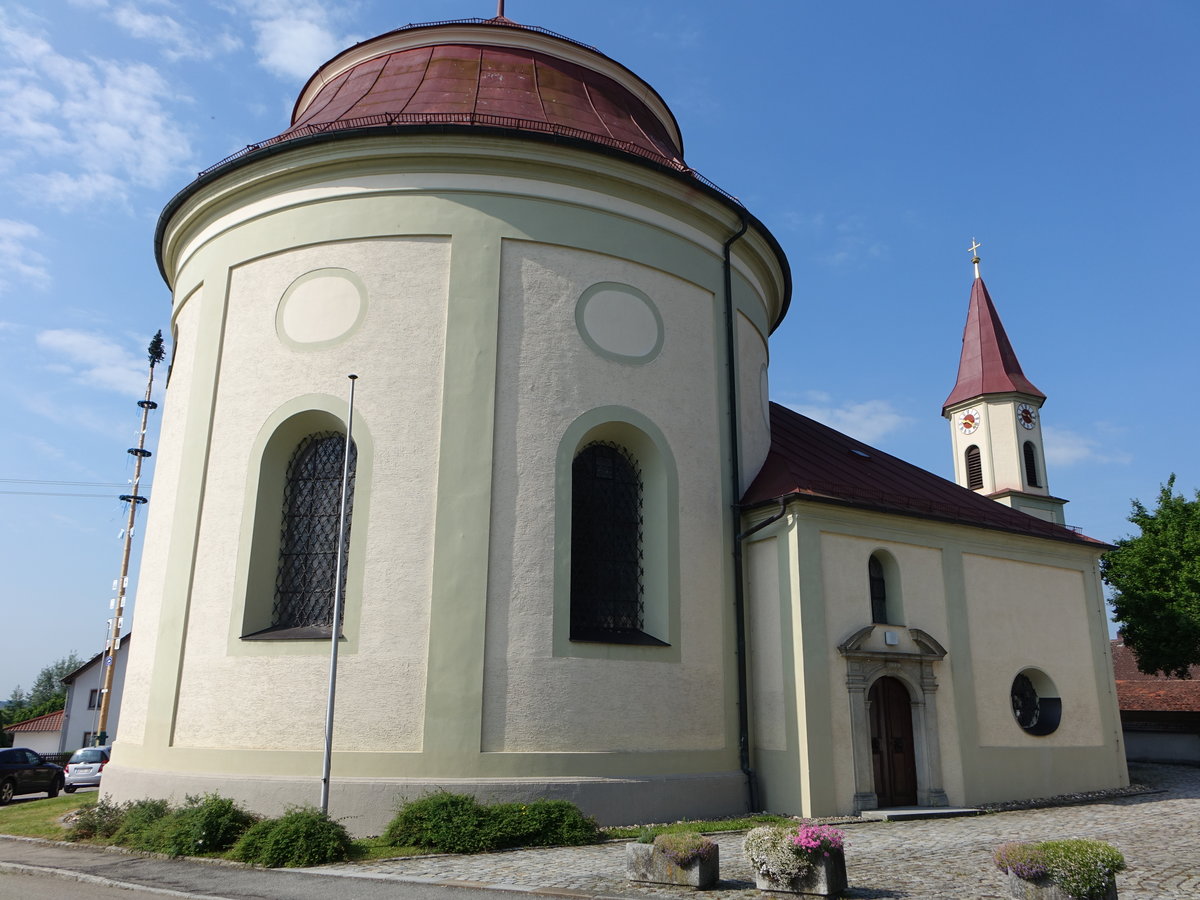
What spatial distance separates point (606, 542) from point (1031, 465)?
100ft

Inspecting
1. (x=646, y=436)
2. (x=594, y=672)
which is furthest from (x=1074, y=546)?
(x=594, y=672)

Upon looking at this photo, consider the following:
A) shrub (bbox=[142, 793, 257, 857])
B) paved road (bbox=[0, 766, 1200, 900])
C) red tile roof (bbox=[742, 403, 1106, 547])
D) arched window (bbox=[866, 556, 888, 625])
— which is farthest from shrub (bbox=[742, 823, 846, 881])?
arched window (bbox=[866, 556, 888, 625])

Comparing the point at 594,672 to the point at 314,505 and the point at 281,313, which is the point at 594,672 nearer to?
the point at 314,505

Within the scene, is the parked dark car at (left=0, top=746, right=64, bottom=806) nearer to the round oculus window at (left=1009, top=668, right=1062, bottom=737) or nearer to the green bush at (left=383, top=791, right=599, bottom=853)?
the green bush at (left=383, top=791, right=599, bottom=853)

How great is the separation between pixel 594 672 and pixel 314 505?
4869 mm

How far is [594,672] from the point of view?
13.0 metres

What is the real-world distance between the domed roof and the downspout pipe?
85.2 inches

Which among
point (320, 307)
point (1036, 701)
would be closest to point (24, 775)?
point (320, 307)

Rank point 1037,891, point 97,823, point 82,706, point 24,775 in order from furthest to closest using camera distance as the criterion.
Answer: point 82,706
point 24,775
point 97,823
point 1037,891

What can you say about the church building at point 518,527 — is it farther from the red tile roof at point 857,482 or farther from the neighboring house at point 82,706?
the neighboring house at point 82,706

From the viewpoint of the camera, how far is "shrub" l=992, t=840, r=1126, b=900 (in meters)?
7.15

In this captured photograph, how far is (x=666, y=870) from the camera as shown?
334 inches

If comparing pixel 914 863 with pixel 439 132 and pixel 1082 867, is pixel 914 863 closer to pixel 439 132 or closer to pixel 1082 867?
pixel 1082 867

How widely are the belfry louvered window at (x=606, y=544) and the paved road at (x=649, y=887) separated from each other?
11.7 feet
